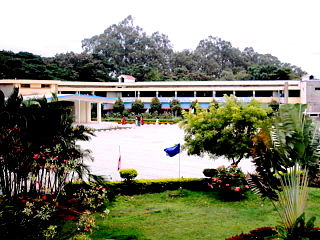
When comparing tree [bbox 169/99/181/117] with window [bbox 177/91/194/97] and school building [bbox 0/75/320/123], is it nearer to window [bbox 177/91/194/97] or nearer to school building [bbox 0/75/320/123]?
school building [bbox 0/75/320/123]

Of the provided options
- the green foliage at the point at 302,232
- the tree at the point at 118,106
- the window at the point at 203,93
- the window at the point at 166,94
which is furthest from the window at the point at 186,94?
the green foliage at the point at 302,232

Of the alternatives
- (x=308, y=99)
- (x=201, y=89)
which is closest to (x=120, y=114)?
(x=201, y=89)

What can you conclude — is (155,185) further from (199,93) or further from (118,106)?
(199,93)

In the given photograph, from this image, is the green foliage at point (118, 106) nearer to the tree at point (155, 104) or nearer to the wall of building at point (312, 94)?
the tree at point (155, 104)

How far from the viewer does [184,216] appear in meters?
9.84

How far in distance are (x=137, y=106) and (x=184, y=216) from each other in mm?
38508

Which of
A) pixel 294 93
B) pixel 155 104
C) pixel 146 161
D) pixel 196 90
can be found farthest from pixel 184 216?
pixel 294 93

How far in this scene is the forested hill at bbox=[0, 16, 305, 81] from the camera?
54031mm

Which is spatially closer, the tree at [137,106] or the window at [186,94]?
the tree at [137,106]

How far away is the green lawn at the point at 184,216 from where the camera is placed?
8312 mm

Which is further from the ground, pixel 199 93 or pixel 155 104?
pixel 199 93

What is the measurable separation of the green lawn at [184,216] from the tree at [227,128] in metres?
1.58

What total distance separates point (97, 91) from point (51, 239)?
151ft

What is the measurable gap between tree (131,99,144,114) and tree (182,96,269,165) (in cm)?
3512
